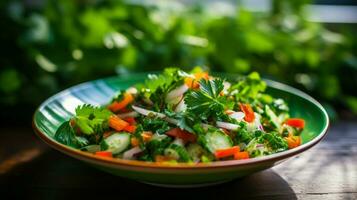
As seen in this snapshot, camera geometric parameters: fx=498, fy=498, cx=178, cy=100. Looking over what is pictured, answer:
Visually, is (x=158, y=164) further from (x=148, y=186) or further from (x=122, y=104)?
(x=122, y=104)

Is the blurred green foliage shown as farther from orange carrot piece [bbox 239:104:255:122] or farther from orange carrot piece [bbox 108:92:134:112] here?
orange carrot piece [bbox 239:104:255:122]

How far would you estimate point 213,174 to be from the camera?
3.13 feet

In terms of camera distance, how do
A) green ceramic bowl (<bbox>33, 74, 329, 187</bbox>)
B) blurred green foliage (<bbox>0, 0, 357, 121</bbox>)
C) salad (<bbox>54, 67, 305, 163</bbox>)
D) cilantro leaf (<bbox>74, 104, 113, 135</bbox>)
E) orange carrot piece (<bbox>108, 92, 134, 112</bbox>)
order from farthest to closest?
blurred green foliage (<bbox>0, 0, 357, 121</bbox>)
orange carrot piece (<bbox>108, 92, 134, 112</bbox>)
cilantro leaf (<bbox>74, 104, 113, 135</bbox>)
salad (<bbox>54, 67, 305, 163</bbox>)
green ceramic bowl (<bbox>33, 74, 329, 187</bbox>)

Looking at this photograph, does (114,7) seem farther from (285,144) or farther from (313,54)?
(285,144)

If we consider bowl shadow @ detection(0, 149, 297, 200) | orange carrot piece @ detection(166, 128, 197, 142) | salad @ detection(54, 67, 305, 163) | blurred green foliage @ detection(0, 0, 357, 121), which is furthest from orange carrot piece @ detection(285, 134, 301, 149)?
blurred green foliage @ detection(0, 0, 357, 121)

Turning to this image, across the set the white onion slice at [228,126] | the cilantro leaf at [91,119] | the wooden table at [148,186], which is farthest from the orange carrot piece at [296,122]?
the cilantro leaf at [91,119]

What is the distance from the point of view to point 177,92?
118 centimetres

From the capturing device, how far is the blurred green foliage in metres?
1.75

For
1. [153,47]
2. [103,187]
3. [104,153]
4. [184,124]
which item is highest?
[153,47]

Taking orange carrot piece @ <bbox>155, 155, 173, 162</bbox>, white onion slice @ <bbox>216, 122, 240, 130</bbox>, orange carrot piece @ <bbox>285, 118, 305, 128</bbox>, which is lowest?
orange carrot piece @ <bbox>155, 155, 173, 162</bbox>

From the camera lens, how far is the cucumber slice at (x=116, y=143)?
106 centimetres

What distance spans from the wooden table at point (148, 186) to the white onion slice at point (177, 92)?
216mm

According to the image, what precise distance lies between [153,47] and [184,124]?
2.56 ft

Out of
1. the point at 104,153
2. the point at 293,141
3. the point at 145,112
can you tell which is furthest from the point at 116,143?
the point at 293,141
